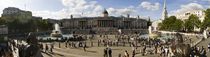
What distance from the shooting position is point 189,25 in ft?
378

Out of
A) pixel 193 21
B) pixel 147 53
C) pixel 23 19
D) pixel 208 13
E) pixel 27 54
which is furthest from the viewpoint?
pixel 23 19

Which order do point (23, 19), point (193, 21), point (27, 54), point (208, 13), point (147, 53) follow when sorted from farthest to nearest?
1. point (23, 19)
2. point (193, 21)
3. point (208, 13)
4. point (147, 53)
5. point (27, 54)

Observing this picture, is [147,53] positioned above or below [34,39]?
below

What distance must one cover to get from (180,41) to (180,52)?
35 cm

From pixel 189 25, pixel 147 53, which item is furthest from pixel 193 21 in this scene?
pixel 147 53

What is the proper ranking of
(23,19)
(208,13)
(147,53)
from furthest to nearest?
1. (23,19)
2. (208,13)
3. (147,53)

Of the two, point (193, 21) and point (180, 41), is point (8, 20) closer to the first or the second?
point (193, 21)

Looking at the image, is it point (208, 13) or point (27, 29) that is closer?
point (208, 13)

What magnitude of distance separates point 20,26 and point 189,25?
5503 centimetres

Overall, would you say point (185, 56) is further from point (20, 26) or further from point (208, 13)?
point (20, 26)

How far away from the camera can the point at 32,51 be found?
9.84 metres

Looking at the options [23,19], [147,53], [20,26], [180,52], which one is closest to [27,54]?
[180,52]

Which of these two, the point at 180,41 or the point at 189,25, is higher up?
the point at 180,41

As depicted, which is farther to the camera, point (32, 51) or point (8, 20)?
point (8, 20)
